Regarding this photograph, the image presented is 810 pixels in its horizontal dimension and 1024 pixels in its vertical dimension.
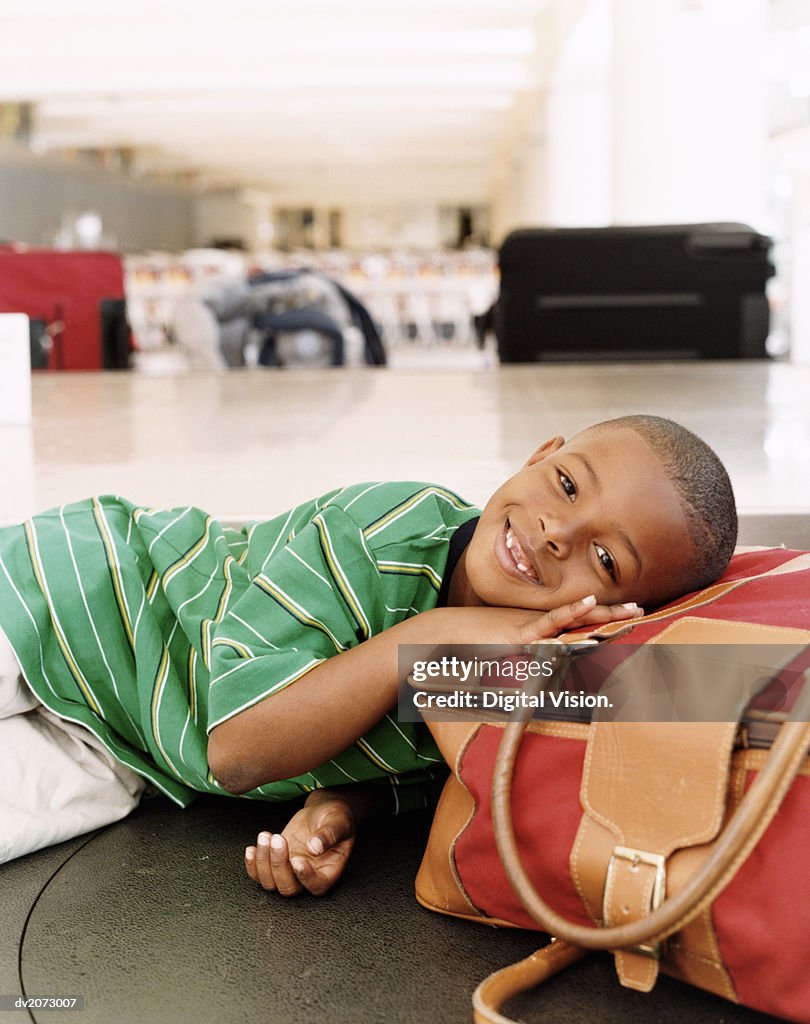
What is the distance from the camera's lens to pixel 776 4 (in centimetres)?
989

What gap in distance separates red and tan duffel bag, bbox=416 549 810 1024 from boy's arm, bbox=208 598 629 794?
7cm

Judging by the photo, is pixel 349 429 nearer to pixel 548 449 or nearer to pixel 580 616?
pixel 548 449

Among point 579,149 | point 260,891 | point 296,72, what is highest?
point 296,72

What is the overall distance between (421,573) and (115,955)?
0.42 meters

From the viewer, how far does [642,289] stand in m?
4.12

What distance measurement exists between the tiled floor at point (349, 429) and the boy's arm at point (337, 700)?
45cm

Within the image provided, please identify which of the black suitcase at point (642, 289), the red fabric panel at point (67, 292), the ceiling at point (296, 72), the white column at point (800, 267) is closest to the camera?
the black suitcase at point (642, 289)

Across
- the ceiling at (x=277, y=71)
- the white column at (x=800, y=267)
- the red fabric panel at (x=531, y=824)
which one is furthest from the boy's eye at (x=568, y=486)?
the ceiling at (x=277, y=71)

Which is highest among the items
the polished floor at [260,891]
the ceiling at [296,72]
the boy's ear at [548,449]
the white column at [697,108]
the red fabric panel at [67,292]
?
the ceiling at [296,72]

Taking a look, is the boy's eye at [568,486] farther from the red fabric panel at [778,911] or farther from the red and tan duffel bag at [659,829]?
the red fabric panel at [778,911]

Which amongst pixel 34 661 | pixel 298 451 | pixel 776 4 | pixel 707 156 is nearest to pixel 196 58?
pixel 776 4

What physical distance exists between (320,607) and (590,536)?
0.25 metres

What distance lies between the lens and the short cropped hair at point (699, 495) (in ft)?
3.28

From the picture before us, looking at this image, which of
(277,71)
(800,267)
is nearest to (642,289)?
(800,267)
